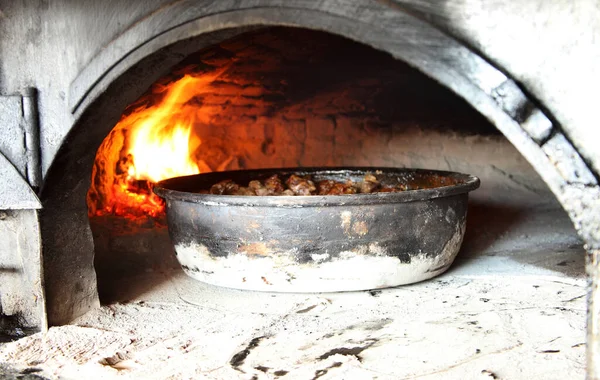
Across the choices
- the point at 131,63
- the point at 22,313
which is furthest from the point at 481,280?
the point at 22,313

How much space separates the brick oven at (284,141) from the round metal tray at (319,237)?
0.41ft

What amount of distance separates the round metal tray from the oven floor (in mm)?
119

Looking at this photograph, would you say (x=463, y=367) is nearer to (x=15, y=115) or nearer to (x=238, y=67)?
(x=15, y=115)

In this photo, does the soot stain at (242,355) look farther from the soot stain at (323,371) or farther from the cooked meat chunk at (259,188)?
the cooked meat chunk at (259,188)

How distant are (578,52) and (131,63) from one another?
154 centimetres

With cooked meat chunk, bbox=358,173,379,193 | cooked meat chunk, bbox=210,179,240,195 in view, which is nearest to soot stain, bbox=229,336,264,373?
cooked meat chunk, bbox=210,179,240,195

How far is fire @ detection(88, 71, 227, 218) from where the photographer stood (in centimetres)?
396

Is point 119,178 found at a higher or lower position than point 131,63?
lower

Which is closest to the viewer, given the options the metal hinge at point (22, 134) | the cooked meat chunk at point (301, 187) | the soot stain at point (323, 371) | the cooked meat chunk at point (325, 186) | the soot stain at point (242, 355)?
the soot stain at point (323, 371)

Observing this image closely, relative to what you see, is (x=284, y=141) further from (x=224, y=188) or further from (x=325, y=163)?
(x=224, y=188)

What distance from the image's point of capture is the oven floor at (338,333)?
2.17m

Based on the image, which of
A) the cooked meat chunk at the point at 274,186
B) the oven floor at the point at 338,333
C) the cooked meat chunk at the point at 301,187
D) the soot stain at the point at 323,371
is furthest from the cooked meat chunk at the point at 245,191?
the soot stain at the point at 323,371

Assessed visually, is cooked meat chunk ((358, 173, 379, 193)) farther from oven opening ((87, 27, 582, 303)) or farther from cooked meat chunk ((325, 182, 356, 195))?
oven opening ((87, 27, 582, 303))

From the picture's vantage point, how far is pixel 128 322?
2.76 m
